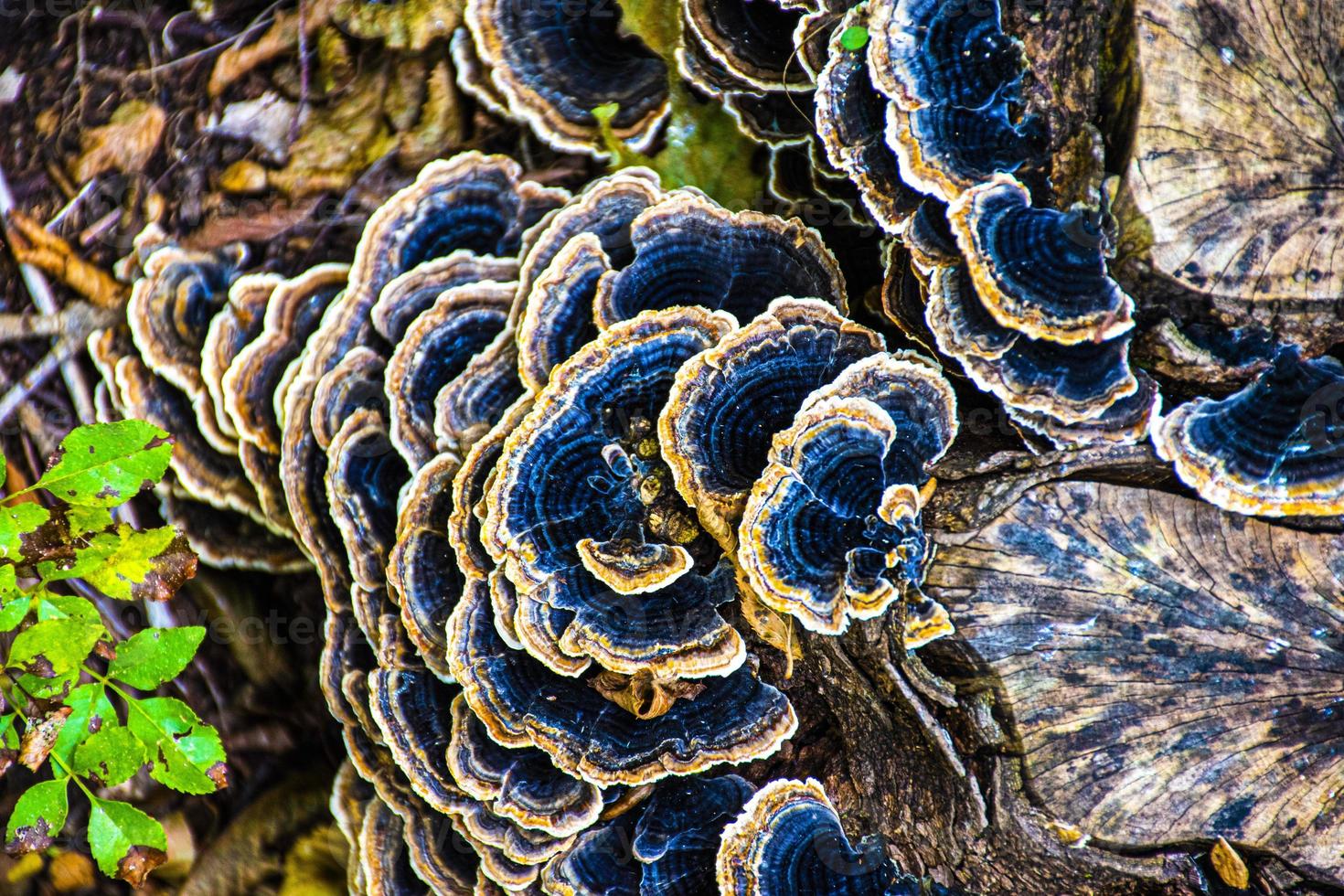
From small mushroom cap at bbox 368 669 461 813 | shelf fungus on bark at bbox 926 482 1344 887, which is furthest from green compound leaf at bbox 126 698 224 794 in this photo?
shelf fungus on bark at bbox 926 482 1344 887

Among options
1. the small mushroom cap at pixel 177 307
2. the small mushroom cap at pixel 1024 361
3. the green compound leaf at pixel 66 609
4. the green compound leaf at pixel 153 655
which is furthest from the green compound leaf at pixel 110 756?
the small mushroom cap at pixel 1024 361

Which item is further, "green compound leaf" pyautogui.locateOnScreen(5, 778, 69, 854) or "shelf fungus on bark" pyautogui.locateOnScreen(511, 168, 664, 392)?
"shelf fungus on bark" pyautogui.locateOnScreen(511, 168, 664, 392)

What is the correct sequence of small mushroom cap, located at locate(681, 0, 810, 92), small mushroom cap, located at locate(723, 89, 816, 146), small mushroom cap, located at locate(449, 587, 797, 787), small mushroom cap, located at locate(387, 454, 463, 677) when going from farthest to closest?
small mushroom cap, located at locate(723, 89, 816, 146)
small mushroom cap, located at locate(681, 0, 810, 92)
small mushroom cap, located at locate(387, 454, 463, 677)
small mushroom cap, located at locate(449, 587, 797, 787)

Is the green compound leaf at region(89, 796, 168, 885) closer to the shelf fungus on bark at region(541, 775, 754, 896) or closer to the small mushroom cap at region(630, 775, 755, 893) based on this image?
the shelf fungus on bark at region(541, 775, 754, 896)

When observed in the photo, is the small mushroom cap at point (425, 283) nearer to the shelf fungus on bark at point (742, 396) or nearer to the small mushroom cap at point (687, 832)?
the shelf fungus on bark at point (742, 396)

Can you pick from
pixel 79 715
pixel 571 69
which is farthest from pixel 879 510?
pixel 79 715

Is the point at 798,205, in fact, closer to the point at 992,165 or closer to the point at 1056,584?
the point at 992,165
